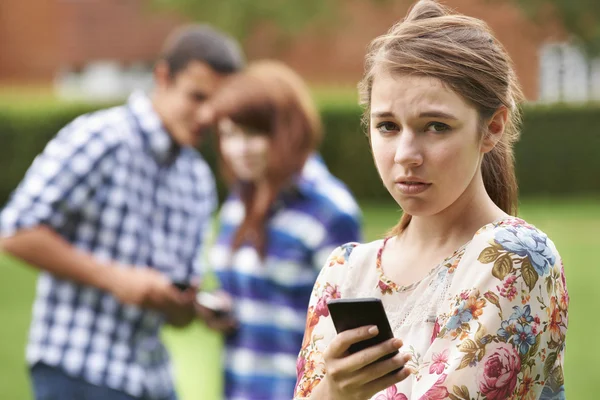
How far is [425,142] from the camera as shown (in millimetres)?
1738

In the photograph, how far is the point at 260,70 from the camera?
4.29m

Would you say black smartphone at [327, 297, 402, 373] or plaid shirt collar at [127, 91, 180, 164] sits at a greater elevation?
plaid shirt collar at [127, 91, 180, 164]

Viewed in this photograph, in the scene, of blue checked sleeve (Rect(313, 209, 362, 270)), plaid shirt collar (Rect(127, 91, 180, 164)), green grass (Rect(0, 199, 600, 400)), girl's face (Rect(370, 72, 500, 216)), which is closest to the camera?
girl's face (Rect(370, 72, 500, 216))

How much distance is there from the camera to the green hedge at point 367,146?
57.9 feet

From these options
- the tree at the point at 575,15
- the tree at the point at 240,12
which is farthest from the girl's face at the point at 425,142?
the tree at the point at 240,12

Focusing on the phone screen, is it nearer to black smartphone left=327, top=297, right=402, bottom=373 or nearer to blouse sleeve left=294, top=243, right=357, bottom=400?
black smartphone left=327, top=297, right=402, bottom=373

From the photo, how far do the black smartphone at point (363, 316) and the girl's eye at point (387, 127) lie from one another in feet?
1.20

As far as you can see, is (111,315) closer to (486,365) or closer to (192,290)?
(192,290)

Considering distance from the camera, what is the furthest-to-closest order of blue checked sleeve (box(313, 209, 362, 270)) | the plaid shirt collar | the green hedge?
the green hedge < the plaid shirt collar < blue checked sleeve (box(313, 209, 362, 270))

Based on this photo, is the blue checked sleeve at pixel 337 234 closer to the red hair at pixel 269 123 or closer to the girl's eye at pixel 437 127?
the red hair at pixel 269 123

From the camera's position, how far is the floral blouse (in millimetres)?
1618

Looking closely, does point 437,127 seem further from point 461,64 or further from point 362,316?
point 362,316

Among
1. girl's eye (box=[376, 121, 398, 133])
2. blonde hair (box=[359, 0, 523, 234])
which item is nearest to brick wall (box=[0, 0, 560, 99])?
blonde hair (box=[359, 0, 523, 234])

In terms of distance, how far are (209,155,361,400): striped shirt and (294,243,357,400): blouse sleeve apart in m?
1.96
